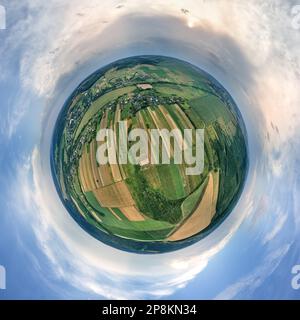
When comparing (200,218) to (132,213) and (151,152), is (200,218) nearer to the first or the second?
(132,213)

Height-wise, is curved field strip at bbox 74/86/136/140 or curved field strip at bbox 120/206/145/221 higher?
curved field strip at bbox 74/86/136/140

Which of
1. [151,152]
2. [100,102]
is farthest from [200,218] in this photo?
[100,102]

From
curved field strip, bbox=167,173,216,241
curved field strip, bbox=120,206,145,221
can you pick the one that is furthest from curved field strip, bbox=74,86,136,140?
curved field strip, bbox=167,173,216,241

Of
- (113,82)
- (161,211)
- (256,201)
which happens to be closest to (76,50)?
(113,82)

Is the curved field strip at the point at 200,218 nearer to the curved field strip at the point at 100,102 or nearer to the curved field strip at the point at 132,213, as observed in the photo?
the curved field strip at the point at 132,213

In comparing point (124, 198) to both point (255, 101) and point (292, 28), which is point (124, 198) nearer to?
point (255, 101)

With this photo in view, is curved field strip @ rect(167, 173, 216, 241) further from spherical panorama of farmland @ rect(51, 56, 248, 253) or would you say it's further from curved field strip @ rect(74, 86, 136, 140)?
curved field strip @ rect(74, 86, 136, 140)

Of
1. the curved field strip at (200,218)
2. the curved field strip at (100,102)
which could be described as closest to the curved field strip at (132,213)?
the curved field strip at (200,218)

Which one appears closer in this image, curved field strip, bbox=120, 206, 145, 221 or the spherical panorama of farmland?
the spherical panorama of farmland
